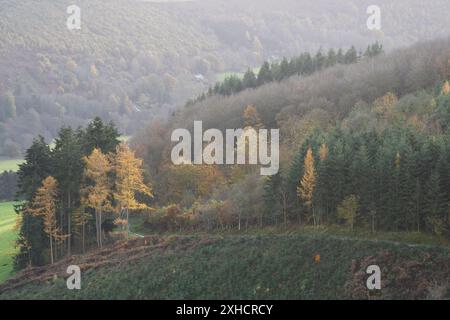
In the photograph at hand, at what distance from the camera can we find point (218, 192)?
61656 millimetres

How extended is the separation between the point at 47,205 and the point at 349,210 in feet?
86.6

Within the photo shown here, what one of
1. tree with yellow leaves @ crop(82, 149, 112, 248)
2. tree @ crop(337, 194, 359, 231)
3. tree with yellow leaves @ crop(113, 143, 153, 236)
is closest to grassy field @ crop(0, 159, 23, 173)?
tree with yellow leaves @ crop(82, 149, 112, 248)

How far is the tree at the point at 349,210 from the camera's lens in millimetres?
46125

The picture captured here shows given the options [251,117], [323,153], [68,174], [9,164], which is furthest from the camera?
[9,164]

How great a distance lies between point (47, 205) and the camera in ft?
170

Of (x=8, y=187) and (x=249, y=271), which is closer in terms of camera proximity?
(x=249, y=271)

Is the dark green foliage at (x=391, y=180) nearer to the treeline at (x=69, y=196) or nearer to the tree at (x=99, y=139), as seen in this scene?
the treeline at (x=69, y=196)

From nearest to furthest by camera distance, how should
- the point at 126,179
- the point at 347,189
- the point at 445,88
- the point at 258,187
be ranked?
1. the point at 347,189
2. the point at 126,179
3. the point at 258,187
4. the point at 445,88

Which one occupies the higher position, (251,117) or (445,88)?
(445,88)

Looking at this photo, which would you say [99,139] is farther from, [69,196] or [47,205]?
[47,205]

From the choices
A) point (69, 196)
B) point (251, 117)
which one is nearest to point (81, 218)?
point (69, 196)

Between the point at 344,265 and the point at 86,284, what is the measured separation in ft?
63.4

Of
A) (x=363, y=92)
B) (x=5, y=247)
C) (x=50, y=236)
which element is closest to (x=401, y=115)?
A: (x=363, y=92)

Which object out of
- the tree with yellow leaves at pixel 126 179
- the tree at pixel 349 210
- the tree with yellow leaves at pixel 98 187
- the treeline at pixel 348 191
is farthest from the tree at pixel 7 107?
the tree at pixel 349 210
